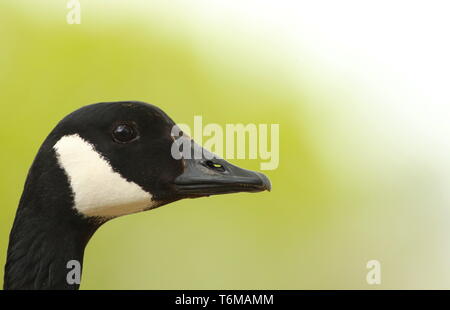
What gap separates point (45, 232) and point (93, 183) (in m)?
0.29

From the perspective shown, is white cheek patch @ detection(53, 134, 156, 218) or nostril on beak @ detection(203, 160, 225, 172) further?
nostril on beak @ detection(203, 160, 225, 172)

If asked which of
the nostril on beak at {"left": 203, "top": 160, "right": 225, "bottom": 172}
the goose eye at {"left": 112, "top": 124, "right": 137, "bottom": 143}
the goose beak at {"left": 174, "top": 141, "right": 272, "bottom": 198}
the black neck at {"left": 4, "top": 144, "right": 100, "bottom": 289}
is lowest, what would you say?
the black neck at {"left": 4, "top": 144, "right": 100, "bottom": 289}

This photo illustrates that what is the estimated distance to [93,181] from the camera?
9.55 feet

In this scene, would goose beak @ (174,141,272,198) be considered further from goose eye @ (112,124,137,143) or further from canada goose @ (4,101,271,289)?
goose eye @ (112,124,137,143)

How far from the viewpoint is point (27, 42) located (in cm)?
768

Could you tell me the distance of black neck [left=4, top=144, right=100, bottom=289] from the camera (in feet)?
9.45

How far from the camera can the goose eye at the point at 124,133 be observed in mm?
2959

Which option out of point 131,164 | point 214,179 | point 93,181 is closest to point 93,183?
point 93,181

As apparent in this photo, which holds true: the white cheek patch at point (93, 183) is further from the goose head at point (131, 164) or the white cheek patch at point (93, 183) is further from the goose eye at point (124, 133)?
the goose eye at point (124, 133)

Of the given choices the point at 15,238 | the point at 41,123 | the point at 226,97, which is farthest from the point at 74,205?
the point at 226,97

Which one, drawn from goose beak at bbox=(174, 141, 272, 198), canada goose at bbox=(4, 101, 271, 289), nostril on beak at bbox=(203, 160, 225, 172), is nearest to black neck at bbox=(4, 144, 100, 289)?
canada goose at bbox=(4, 101, 271, 289)

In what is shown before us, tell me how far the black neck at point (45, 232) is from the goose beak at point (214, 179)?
0.49 meters

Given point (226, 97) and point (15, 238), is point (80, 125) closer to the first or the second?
point (15, 238)

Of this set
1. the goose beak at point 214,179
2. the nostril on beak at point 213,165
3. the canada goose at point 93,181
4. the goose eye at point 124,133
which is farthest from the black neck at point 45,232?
the nostril on beak at point 213,165
